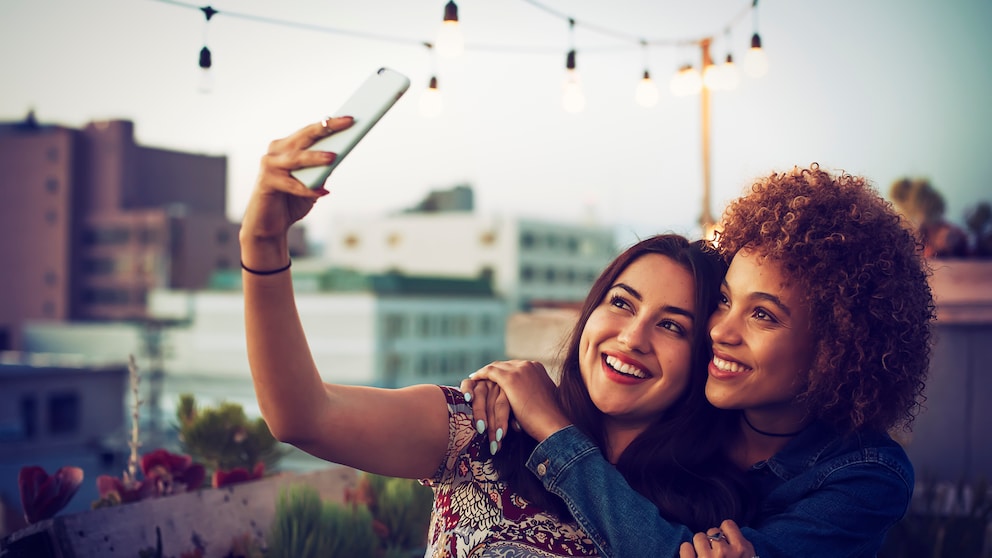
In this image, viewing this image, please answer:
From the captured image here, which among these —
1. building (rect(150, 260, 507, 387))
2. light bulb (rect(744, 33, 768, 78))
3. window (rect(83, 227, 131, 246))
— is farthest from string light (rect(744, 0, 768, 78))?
window (rect(83, 227, 131, 246))

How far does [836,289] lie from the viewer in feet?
6.14

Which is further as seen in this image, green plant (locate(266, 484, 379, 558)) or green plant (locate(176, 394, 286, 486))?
green plant (locate(176, 394, 286, 486))

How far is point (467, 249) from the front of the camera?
69.9 meters

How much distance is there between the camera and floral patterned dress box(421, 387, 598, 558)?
6.11 feet

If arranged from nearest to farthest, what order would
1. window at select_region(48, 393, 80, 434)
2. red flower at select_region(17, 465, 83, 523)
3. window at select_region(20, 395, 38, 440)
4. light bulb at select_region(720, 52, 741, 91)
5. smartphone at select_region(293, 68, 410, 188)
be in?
smartphone at select_region(293, 68, 410, 188)
red flower at select_region(17, 465, 83, 523)
light bulb at select_region(720, 52, 741, 91)
window at select_region(20, 395, 38, 440)
window at select_region(48, 393, 80, 434)

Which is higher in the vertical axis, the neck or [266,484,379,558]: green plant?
the neck

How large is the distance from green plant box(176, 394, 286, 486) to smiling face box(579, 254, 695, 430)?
1.51m

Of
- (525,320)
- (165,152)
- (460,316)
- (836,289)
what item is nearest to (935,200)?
(525,320)

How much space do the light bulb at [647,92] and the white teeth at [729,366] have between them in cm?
651

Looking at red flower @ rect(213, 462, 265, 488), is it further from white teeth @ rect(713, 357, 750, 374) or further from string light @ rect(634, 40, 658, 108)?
string light @ rect(634, 40, 658, 108)

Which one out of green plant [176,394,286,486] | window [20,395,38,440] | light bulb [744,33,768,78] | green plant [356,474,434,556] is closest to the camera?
green plant [356,474,434,556]

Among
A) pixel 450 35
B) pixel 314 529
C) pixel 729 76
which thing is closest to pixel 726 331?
pixel 314 529

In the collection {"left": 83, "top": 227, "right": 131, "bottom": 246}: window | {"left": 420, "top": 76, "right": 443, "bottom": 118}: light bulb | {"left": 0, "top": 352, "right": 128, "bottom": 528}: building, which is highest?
{"left": 83, "top": 227, "right": 131, "bottom": 246}: window

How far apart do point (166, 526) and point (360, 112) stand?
4.74 ft
